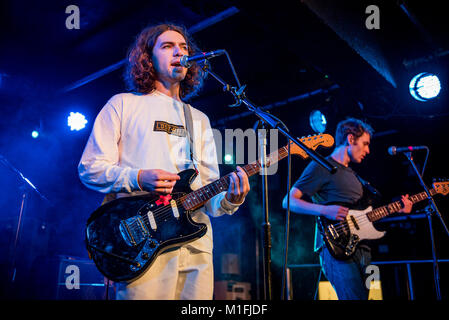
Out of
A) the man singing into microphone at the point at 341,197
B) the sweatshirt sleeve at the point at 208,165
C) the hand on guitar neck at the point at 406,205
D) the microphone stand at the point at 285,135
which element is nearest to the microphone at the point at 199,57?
the microphone stand at the point at 285,135

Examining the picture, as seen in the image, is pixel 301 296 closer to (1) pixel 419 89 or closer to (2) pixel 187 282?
(1) pixel 419 89

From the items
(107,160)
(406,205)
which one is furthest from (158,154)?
(406,205)

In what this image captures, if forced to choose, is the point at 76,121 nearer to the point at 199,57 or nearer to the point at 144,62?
the point at 144,62

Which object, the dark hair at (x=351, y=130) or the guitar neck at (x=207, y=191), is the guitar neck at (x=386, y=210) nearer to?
the dark hair at (x=351, y=130)

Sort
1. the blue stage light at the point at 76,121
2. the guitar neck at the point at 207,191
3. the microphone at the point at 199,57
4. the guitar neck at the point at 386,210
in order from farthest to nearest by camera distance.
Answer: the blue stage light at the point at 76,121, the guitar neck at the point at 386,210, the microphone at the point at 199,57, the guitar neck at the point at 207,191

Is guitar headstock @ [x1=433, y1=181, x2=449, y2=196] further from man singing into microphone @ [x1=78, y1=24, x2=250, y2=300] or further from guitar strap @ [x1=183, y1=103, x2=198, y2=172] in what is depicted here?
guitar strap @ [x1=183, y1=103, x2=198, y2=172]

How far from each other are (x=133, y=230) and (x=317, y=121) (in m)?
4.95

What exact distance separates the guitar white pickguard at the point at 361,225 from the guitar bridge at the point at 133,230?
2.71 m

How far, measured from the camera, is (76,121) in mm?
6637

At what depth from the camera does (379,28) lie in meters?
5.44

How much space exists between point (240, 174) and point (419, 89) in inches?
185

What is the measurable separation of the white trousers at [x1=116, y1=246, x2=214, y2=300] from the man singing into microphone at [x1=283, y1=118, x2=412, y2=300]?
6.44ft

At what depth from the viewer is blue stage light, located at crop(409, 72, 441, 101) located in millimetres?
5438

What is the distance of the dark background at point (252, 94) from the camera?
4531 millimetres
